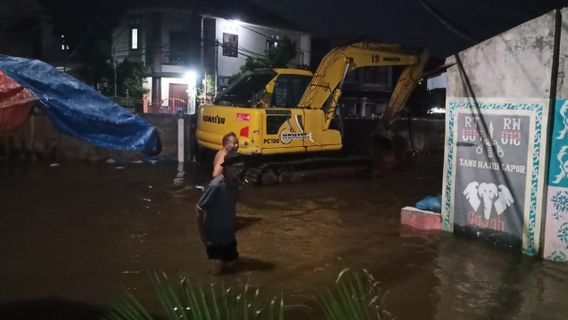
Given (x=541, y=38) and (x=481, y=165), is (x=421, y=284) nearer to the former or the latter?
(x=481, y=165)

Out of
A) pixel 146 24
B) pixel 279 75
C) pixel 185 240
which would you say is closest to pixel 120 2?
pixel 146 24

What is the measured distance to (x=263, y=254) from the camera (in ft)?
23.1

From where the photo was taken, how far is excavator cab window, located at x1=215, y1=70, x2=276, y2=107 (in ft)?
43.9

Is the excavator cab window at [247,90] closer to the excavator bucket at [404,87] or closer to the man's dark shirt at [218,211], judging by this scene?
the excavator bucket at [404,87]

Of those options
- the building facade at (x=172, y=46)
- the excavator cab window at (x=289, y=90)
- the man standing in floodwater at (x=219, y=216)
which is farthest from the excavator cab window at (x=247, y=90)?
the building facade at (x=172, y=46)

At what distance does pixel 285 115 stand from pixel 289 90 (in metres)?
1.08

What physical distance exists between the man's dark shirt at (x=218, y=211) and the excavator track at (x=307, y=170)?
6.58 metres

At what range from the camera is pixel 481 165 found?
24.2ft

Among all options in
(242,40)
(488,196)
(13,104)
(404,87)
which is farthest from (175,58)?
(13,104)

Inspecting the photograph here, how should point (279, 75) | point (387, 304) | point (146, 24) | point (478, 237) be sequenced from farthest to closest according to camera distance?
1. point (146, 24)
2. point (279, 75)
3. point (478, 237)
4. point (387, 304)

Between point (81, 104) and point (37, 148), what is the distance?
1214 centimetres

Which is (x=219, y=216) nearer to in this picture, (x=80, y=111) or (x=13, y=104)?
(x=80, y=111)

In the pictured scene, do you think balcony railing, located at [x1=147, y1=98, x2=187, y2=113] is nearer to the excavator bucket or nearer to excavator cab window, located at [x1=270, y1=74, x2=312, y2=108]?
the excavator bucket

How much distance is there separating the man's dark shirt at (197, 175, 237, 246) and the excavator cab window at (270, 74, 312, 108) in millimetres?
7354
